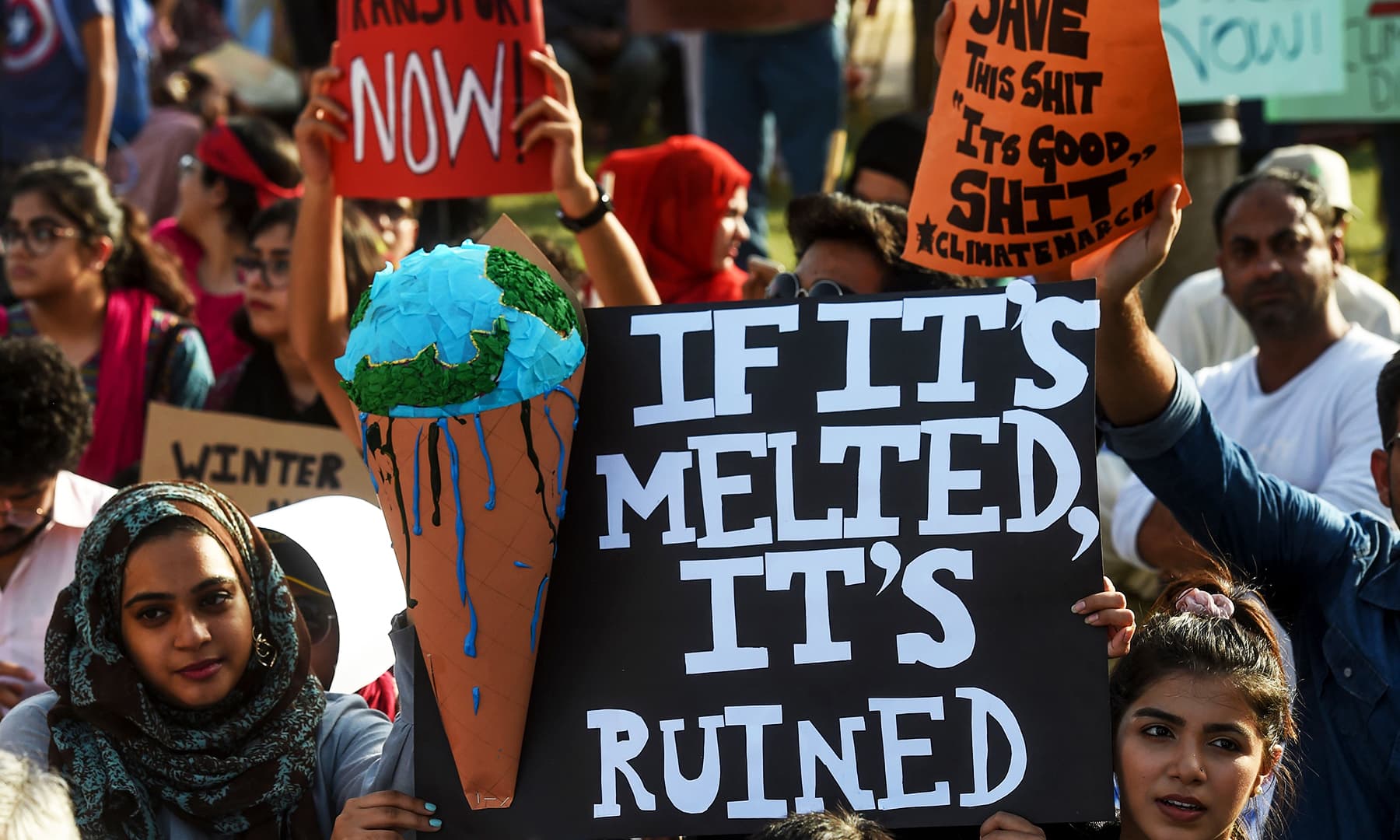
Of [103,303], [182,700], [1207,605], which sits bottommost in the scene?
[182,700]

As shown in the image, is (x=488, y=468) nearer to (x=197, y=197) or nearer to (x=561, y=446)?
(x=561, y=446)

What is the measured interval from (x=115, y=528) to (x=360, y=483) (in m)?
1.49

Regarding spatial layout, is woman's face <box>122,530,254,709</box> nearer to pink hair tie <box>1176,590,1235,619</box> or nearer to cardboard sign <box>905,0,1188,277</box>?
cardboard sign <box>905,0,1188,277</box>

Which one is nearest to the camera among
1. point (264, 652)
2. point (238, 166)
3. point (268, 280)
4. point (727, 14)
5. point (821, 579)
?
point (821, 579)

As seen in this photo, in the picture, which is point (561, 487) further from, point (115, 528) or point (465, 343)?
point (115, 528)

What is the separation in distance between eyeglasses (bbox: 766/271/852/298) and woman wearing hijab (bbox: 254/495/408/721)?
909mm

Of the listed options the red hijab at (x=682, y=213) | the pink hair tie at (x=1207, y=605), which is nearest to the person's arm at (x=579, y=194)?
the pink hair tie at (x=1207, y=605)

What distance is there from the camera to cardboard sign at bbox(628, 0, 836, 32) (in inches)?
220

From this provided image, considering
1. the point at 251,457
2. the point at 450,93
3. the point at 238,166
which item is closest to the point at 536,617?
the point at 450,93

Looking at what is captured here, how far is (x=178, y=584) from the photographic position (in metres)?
2.95

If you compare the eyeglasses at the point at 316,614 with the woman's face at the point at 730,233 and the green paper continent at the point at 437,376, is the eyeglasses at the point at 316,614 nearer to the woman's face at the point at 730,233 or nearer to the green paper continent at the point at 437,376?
the green paper continent at the point at 437,376

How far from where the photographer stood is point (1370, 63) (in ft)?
20.2

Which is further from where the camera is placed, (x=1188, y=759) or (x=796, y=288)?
(x=796, y=288)

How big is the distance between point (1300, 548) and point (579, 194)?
152cm
